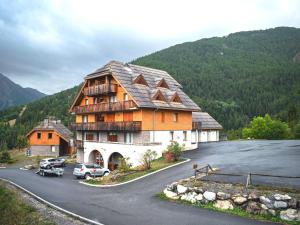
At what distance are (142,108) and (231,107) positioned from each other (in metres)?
126

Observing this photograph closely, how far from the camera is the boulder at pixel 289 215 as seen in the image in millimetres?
15258

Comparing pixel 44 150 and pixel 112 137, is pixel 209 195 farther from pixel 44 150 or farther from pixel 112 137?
pixel 44 150

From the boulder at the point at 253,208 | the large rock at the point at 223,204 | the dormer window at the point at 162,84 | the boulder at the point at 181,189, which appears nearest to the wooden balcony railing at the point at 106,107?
the dormer window at the point at 162,84

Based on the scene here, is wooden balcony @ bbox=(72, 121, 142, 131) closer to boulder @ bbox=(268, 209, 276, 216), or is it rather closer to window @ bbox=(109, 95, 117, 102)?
window @ bbox=(109, 95, 117, 102)

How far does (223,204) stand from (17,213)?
1227 centimetres

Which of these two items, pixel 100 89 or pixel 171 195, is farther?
pixel 100 89

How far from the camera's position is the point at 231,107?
158 m

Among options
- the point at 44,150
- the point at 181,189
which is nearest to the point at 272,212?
the point at 181,189

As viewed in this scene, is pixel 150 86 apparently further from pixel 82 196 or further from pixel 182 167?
pixel 82 196

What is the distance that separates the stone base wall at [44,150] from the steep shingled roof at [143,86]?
3061 centimetres

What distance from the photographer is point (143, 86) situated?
143ft

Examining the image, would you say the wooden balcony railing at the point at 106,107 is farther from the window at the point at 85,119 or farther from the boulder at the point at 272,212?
the boulder at the point at 272,212

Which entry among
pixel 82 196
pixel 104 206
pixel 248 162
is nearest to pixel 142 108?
pixel 248 162

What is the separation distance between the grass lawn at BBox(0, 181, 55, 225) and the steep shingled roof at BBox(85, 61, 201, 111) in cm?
1996
